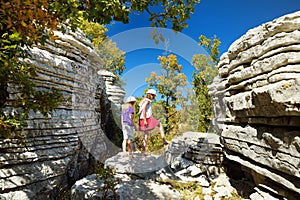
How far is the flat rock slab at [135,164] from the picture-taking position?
6.57 metres

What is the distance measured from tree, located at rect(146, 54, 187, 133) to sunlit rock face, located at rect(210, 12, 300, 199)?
1063 centimetres

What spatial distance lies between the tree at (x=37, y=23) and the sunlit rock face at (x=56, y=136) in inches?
22.9

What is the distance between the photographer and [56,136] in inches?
228

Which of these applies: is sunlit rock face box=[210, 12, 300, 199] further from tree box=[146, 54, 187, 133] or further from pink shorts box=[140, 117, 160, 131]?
tree box=[146, 54, 187, 133]

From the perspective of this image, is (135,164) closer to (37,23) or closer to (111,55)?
(37,23)

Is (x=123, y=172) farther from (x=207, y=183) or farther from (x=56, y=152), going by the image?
(x=207, y=183)

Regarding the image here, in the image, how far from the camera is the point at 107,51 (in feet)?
86.0

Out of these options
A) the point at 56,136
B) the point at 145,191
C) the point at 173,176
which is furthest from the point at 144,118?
the point at 56,136

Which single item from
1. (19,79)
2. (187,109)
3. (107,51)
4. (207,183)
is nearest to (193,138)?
(207,183)

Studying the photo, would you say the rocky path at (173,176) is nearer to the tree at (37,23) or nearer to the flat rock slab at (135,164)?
the flat rock slab at (135,164)

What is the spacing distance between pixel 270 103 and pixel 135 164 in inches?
189

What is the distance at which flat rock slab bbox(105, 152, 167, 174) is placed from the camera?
657cm

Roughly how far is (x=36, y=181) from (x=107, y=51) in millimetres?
22966

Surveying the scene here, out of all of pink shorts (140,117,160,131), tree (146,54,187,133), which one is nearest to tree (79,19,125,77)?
tree (146,54,187,133)
